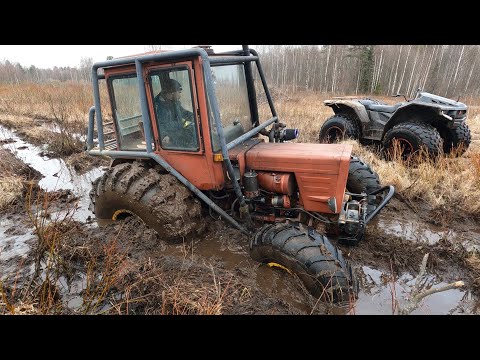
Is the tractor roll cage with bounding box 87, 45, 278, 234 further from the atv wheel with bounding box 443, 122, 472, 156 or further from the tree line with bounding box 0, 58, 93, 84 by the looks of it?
the tree line with bounding box 0, 58, 93, 84

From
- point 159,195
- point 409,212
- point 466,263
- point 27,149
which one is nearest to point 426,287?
point 466,263

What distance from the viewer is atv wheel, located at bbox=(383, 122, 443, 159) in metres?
5.80

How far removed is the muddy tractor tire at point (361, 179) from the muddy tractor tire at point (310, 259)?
1.57 metres

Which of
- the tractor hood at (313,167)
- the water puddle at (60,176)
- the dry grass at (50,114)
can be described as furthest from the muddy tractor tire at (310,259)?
the dry grass at (50,114)

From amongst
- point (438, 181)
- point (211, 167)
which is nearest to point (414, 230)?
point (438, 181)

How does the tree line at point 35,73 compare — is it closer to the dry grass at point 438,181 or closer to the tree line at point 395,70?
the dry grass at point 438,181

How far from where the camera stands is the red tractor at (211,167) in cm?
297

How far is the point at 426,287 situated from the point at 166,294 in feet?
7.98

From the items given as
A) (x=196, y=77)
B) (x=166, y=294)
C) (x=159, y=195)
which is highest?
(x=196, y=77)

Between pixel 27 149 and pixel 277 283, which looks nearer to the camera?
pixel 277 283

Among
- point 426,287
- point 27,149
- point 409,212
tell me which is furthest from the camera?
point 27,149

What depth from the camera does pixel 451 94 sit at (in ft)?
79.3

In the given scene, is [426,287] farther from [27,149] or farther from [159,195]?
[27,149]

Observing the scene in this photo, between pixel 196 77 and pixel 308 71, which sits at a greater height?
pixel 196 77
